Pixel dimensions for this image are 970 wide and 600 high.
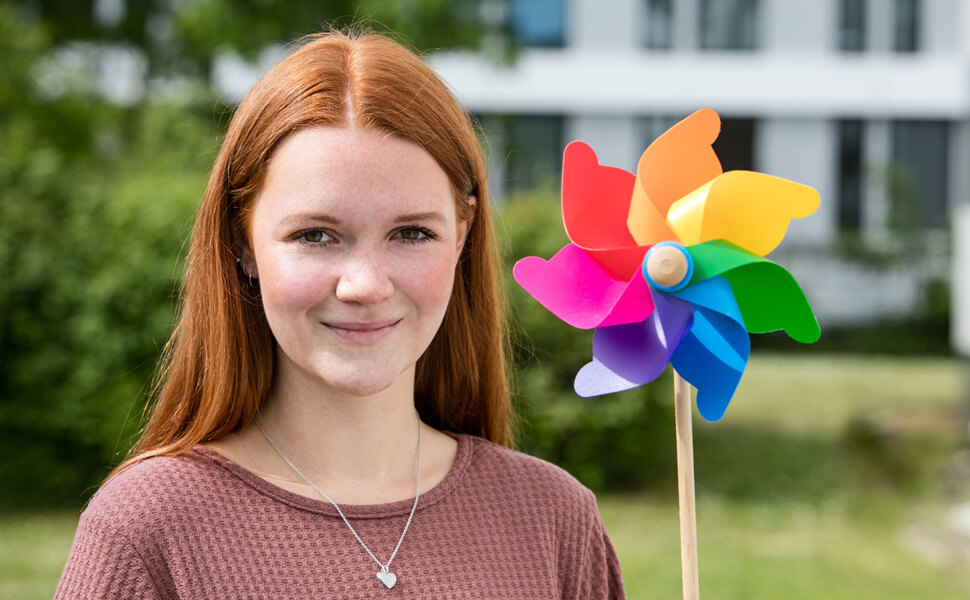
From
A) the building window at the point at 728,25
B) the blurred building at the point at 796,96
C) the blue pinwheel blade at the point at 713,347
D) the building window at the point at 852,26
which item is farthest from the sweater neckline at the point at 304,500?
the building window at the point at 852,26

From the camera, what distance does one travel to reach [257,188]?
1.70m

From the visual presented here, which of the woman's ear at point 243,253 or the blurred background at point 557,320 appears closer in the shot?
the woman's ear at point 243,253

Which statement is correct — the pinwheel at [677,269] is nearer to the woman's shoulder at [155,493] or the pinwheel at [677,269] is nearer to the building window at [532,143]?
the woman's shoulder at [155,493]

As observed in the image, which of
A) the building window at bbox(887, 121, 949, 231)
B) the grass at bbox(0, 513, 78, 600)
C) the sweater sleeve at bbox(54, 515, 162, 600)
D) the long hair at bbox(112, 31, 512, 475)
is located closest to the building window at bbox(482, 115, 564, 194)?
the building window at bbox(887, 121, 949, 231)

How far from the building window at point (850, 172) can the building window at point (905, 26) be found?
1.44 metres

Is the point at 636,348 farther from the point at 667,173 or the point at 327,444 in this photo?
the point at 327,444

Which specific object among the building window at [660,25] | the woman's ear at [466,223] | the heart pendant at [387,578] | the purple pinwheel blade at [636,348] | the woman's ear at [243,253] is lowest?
the heart pendant at [387,578]

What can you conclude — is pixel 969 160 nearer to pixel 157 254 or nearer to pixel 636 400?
pixel 636 400

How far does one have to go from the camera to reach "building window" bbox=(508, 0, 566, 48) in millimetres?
17938

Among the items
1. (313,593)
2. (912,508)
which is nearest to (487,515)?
(313,593)

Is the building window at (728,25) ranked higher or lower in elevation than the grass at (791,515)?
higher

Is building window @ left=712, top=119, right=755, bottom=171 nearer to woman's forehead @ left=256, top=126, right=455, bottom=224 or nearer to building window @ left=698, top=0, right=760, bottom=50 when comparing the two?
building window @ left=698, top=0, right=760, bottom=50

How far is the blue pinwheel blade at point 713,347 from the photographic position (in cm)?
195

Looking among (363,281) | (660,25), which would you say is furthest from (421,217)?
(660,25)
